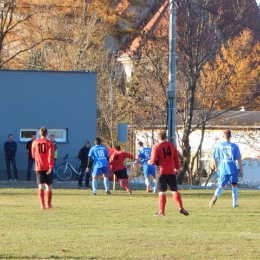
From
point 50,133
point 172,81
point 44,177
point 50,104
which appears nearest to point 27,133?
point 50,133

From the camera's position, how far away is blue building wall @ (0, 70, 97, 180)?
33344mm

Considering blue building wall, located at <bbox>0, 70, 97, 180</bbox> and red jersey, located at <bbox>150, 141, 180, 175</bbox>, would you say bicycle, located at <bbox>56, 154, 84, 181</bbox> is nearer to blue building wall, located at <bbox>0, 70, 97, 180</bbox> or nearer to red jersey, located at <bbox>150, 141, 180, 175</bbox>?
blue building wall, located at <bbox>0, 70, 97, 180</bbox>

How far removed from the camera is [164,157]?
16297 mm

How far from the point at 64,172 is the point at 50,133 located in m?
1.99

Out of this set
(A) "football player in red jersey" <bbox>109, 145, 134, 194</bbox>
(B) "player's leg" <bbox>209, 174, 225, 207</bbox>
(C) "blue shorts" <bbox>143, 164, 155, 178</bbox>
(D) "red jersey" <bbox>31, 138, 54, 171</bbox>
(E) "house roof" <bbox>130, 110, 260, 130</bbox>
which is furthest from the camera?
(E) "house roof" <bbox>130, 110, 260, 130</bbox>

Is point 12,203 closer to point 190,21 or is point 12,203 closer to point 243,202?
point 243,202

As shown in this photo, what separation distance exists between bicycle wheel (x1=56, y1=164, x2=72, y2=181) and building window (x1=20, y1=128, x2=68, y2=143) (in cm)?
133

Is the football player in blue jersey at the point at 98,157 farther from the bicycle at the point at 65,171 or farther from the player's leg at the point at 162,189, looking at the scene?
the bicycle at the point at 65,171

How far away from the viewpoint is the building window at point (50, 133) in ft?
109

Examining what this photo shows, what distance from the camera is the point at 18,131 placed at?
109ft

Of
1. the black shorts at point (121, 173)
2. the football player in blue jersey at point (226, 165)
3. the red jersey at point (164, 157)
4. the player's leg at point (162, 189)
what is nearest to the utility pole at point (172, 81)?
the black shorts at point (121, 173)

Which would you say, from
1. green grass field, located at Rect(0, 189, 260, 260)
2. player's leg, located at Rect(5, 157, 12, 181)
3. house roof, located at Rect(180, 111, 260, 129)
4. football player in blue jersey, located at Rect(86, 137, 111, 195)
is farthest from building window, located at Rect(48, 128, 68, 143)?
green grass field, located at Rect(0, 189, 260, 260)

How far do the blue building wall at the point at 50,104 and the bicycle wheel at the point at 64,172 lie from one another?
73cm

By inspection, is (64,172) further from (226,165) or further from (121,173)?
(226,165)
